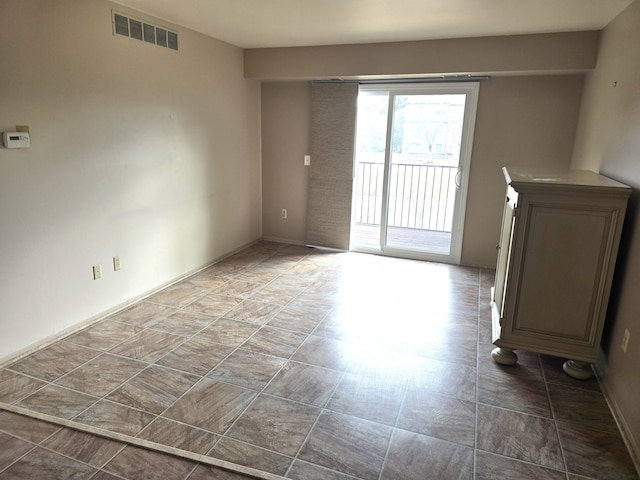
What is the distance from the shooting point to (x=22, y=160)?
263 cm

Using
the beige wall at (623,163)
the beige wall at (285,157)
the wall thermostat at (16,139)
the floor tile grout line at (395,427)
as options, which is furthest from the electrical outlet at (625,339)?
the beige wall at (285,157)

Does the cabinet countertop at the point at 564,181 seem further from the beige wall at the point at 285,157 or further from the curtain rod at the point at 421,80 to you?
the beige wall at the point at 285,157

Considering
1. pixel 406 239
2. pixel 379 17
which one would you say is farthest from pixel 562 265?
pixel 406 239

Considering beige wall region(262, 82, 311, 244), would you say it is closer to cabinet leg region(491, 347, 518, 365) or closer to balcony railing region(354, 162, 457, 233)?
balcony railing region(354, 162, 457, 233)

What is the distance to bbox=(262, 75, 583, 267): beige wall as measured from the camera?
13.9 ft

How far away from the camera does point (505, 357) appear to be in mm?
2773

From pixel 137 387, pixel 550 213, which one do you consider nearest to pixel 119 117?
pixel 137 387

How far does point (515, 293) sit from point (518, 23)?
2266 millimetres

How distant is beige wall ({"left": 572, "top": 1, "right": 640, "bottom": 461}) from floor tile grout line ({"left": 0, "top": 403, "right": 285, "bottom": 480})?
5.90 feet

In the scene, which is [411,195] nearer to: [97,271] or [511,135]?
[511,135]

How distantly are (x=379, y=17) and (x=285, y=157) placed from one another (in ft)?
7.73

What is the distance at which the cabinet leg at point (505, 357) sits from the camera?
2.76m

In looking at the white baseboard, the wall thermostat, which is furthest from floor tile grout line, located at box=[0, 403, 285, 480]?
the white baseboard

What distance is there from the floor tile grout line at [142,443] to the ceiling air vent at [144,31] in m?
2.64
